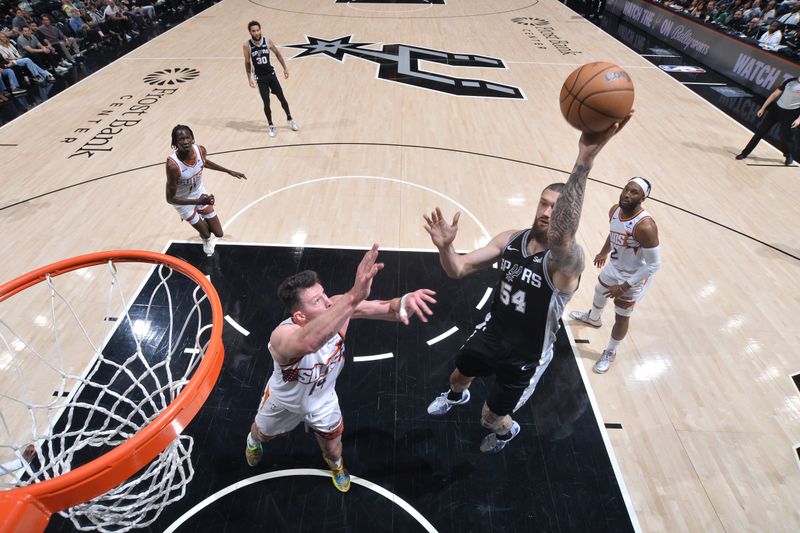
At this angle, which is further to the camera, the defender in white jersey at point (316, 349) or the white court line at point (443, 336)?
the white court line at point (443, 336)

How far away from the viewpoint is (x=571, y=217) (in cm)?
213

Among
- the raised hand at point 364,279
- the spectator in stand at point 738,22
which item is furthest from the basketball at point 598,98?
the spectator in stand at point 738,22

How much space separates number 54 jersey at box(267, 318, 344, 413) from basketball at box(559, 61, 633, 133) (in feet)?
5.97

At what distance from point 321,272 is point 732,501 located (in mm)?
4118

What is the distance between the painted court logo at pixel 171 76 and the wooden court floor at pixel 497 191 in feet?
0.24

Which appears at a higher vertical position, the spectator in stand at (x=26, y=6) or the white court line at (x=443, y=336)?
the spectator in stand at (x=26, y=6)

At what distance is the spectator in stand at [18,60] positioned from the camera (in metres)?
9.74

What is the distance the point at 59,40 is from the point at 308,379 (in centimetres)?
1311

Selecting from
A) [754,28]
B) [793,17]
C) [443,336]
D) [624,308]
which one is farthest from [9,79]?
[793,17]

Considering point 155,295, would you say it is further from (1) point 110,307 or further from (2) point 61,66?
(2) point 61,66

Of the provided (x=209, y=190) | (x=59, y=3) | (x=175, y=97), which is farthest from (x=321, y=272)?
(x=59, y=3)

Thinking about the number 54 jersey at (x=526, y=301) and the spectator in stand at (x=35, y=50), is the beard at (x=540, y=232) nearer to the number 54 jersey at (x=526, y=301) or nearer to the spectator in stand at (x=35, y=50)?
the number 54 jersey at (x=526, y=301)

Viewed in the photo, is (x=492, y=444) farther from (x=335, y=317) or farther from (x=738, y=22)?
(x=738, y=22)

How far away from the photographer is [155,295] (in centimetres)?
475
